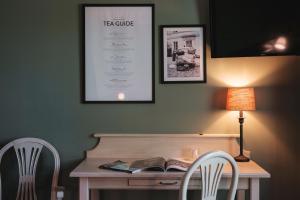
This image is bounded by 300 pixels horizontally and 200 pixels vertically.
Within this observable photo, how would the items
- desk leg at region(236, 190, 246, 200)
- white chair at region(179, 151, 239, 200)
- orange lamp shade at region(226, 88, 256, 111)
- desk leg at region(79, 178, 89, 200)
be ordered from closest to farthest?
1. white chair at region(179, 151, 239, 200)
2. desk leg at region(79, 178, 89, 200)
3. orange lamp shade at region(226, 88, 256, 111)
4. desk leg at region(236, 190, 246, 200)

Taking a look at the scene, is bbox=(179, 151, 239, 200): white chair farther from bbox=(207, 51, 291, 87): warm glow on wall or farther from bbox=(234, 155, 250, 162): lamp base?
bbox=(207, 51, 291, 87): warm glow on wall

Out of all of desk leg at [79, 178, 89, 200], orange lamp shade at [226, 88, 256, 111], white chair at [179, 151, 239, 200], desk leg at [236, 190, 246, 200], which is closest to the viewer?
white chair at [179, 151, 239, 200]

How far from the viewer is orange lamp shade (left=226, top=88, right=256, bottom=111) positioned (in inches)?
91.5

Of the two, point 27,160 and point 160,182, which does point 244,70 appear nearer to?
point 160,182

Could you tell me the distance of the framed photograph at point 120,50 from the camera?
8.38 feet

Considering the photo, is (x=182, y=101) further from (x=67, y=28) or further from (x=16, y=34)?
(x=16, y=34)

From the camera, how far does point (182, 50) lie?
255cm

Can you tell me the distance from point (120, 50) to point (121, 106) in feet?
1.39

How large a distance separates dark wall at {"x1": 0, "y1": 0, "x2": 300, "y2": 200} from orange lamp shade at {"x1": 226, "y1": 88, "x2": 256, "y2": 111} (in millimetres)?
201

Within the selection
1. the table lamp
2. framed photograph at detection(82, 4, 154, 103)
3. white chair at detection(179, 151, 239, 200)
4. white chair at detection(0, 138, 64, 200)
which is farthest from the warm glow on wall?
white chair at detection(0, 138, 64, 200)

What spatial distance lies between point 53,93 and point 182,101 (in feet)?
3.23

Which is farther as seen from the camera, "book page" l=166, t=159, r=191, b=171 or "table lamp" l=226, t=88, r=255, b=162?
"table lamp" l=226, t=88, r=255, b=162

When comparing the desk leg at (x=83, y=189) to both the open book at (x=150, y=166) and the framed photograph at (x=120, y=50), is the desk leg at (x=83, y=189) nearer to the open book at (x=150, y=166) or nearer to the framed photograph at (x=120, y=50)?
Result: the open book at (x=150, y=166)

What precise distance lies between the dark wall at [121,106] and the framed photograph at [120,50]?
2.7 inches
